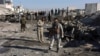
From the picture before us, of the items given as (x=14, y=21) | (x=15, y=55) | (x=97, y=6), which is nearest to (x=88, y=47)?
(x=15, y=55)

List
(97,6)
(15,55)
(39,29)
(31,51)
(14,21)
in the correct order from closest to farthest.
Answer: (15,55) < (31,51) < (39,29) < (14,21) < (97,6)

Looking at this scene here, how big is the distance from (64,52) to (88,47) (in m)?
1.68

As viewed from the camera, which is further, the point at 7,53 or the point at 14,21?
the point at 14,21

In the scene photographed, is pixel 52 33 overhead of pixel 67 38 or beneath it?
overhead

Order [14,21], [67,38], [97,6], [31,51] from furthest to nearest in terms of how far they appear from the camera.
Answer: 1. [97,6]
2. [14,21]
3. [67,38]
4. [31,51]

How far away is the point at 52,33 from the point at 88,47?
236 centimetres

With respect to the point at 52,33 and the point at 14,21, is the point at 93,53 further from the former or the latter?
the point at 14,21

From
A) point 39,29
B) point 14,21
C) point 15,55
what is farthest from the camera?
point 14,21

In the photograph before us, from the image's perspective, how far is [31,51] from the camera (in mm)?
16297

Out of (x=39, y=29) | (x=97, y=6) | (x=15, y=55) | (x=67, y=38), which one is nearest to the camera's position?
(x=15, y=55)

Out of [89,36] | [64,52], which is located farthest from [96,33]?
[64,52]

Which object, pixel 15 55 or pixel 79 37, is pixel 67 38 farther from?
pixel 15 55

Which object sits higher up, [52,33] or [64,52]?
[52,33]

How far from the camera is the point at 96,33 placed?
20.6 metres
